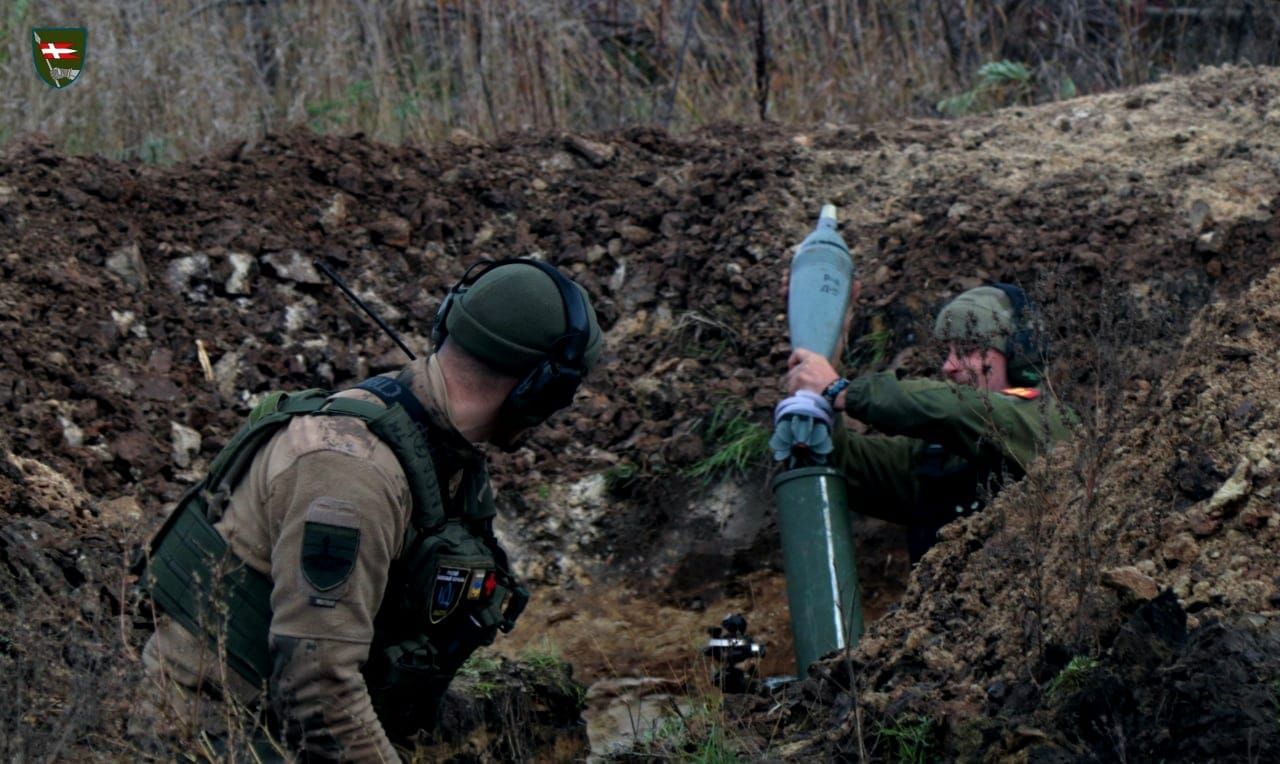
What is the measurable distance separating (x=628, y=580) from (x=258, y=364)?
1730 millimetres

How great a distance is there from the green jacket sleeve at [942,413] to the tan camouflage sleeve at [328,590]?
7.00 ft

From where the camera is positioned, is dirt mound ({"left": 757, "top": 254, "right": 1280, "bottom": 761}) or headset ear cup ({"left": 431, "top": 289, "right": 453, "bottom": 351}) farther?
headset ear cup ({"left": 431, "top": 289, "right": 453, "bottom": 351})

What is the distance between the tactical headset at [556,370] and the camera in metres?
2.93

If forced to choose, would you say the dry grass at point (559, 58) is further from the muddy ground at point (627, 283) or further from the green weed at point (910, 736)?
the green weed at point (910, 736)

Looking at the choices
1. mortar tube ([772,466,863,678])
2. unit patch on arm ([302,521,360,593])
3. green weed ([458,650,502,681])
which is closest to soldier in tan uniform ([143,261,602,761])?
unit patch on arm ([302,521,360,593])

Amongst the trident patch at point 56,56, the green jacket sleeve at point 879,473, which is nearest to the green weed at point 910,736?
the green jacket sleeve at point 879,473

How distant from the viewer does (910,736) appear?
2.95m

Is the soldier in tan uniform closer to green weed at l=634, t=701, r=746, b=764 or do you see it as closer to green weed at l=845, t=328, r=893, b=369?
green weed at l=634, t=701, r=746, b=764

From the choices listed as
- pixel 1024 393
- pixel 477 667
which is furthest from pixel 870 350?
pixel 477 667

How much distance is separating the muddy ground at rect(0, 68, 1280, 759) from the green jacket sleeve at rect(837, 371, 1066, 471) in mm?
323

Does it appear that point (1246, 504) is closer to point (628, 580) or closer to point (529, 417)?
point (529, 417)

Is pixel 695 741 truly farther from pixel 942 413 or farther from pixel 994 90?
pixel 994 90

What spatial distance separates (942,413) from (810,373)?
44 cm

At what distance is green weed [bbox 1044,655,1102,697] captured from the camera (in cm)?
276
